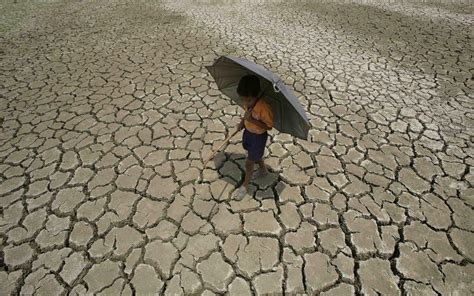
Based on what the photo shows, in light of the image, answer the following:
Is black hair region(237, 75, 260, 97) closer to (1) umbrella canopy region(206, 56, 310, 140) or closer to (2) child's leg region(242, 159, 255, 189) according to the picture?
(1) umbrella canopy region(206, 56, 310, 140)

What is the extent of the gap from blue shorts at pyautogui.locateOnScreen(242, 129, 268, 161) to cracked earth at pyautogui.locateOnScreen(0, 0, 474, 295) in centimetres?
49

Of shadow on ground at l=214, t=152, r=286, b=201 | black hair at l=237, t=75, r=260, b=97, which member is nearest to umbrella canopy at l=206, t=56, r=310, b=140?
black hair at l=237, t=75, r=260, b=97

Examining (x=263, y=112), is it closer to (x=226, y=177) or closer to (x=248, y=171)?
(x=248, y=171)

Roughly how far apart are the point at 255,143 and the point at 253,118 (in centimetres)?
26

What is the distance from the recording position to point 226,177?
293 cm

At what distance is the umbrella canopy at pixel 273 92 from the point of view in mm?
1933

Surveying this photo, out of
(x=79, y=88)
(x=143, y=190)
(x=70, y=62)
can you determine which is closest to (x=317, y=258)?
(x=143, y=190)

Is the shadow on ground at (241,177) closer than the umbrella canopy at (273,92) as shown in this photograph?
No

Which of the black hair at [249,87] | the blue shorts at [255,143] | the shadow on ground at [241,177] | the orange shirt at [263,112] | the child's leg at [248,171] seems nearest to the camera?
the black hair at [249,87]

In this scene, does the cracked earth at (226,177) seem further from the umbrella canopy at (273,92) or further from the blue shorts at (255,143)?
the umbrella canopy at (273,92)

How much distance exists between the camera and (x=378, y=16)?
790cm

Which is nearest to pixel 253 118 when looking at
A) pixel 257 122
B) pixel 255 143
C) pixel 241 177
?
pixel 257 122

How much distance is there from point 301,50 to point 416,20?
Result: 166 inches

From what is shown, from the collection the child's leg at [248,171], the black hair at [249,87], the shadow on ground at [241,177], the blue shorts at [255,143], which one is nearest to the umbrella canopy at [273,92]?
the black hair at [249,87]
